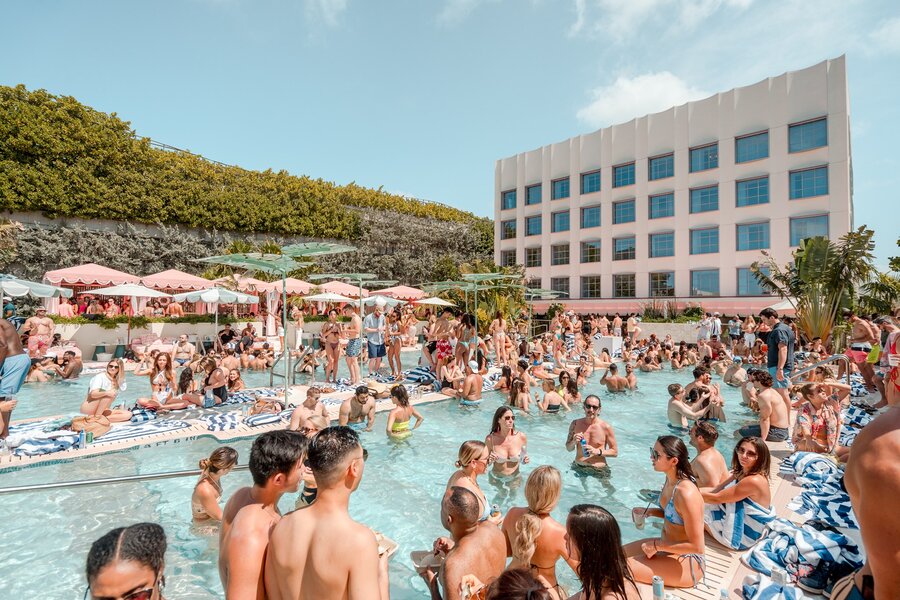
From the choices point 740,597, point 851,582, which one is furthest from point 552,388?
point 851,582

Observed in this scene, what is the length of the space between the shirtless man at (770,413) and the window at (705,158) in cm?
2360

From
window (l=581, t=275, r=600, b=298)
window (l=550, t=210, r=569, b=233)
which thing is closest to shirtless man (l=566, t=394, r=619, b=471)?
window (l=581, t=275, r=600, b=298)

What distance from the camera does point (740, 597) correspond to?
3.23 m

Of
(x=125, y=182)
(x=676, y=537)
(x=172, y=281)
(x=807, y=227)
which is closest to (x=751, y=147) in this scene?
(x=807, y=227)

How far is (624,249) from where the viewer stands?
3019cm

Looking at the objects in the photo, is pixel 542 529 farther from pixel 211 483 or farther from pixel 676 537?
pixel 211 483

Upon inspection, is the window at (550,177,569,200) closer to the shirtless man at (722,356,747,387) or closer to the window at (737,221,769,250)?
the window at (737,221,769,250)

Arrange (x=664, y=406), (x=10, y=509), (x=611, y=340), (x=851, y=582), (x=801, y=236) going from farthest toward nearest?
1. (x=801, y=236)
2. (x=611, y=340)
3. (x=664, y=406)
4. (x=10, y=509)
5. (x=851, y=582)

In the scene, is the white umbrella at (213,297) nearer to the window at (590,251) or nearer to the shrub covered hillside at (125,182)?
the shrub covered hillside at (125,182)

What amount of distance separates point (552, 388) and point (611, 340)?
32.7ft

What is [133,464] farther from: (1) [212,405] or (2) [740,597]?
(2) [740,597]

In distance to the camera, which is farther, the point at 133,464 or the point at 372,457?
the point at 372,457

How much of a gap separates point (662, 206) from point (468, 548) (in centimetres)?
2965

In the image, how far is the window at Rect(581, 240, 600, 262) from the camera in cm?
3150
